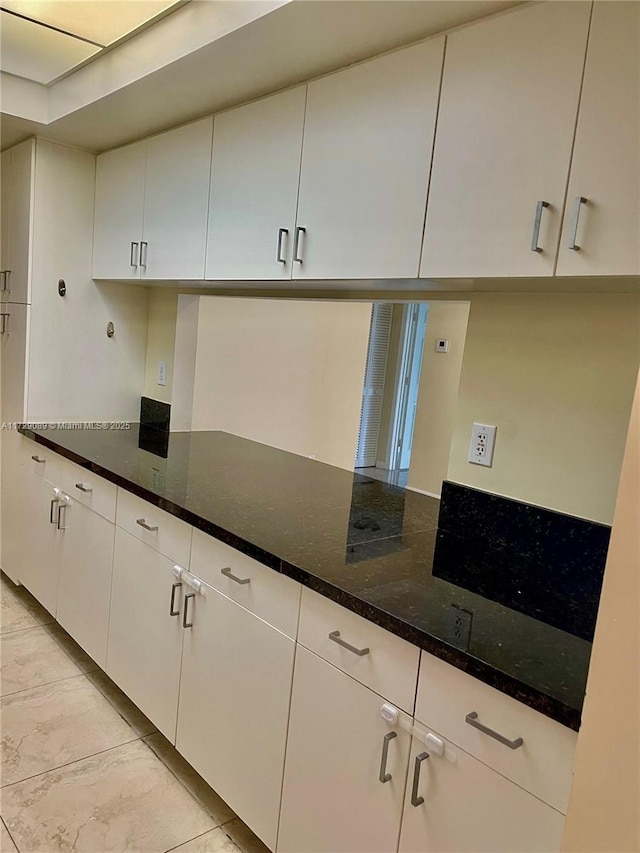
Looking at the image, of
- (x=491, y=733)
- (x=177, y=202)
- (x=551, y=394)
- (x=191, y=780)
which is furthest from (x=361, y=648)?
(x=177, y=202)

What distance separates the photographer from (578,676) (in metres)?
1.02

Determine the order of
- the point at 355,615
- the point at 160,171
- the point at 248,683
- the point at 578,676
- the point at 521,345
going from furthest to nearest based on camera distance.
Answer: the point at 160,171 < the point at 521,345 < the point at 248,683 < the point at 355,615 < the point at 578,676

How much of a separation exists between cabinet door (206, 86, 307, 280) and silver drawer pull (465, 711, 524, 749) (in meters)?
1.31

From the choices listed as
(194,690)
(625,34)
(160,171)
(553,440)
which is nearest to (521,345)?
(553,440)

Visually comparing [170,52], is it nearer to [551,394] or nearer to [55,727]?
[551,394]

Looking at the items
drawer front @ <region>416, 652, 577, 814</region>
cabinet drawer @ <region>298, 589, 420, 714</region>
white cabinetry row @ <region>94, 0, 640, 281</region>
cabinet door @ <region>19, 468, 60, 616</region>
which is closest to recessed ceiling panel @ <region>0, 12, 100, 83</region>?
white cabinetry row @ <region>94, 0, 640, 281</region>

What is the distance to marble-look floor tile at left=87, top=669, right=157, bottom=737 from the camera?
7.09ft

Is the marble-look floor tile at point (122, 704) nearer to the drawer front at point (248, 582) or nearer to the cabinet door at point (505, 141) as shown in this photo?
the drawer front at point (248, 582)

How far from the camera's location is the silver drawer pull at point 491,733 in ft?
3.29

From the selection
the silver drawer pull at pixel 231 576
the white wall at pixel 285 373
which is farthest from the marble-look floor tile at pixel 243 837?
the white wall at pixel 285 373

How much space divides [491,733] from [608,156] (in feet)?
3.57

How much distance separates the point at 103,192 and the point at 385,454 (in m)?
1.77

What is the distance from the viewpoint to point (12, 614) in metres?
2.87

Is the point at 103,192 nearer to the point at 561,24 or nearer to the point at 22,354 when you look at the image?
the point at 22,354
